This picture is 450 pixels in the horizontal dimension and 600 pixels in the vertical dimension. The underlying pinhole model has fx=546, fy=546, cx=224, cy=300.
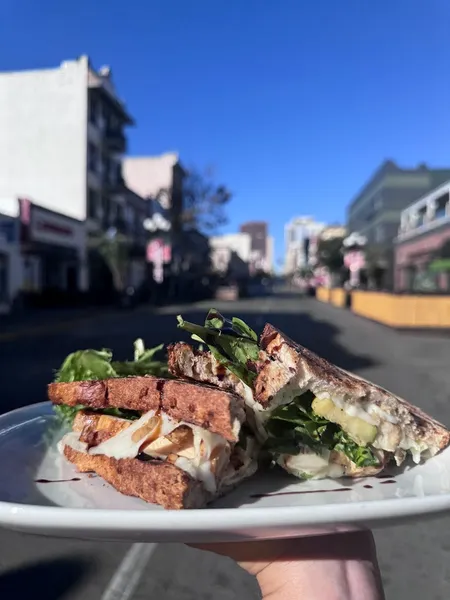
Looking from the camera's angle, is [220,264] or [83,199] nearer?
[83,199]

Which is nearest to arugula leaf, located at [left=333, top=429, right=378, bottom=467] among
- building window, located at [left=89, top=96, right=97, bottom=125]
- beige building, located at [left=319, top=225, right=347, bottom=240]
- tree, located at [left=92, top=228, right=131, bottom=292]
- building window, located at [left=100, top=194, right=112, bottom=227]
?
tree, located at [left=92, top=228, right=131, bottom=292]

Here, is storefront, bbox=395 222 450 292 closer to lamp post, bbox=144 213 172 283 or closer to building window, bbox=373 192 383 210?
lamp post, bbox=144 213 172 283

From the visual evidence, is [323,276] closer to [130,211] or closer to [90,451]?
[130,211]

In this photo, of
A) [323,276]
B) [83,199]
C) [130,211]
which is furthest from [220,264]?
[83,199]

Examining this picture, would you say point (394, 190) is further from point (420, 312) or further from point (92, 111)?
point (420, 312)

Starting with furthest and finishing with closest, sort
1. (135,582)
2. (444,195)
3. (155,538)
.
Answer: (444,195)
(135,582)
(155,538)

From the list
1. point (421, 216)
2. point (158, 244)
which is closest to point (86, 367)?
point (158, 244)
